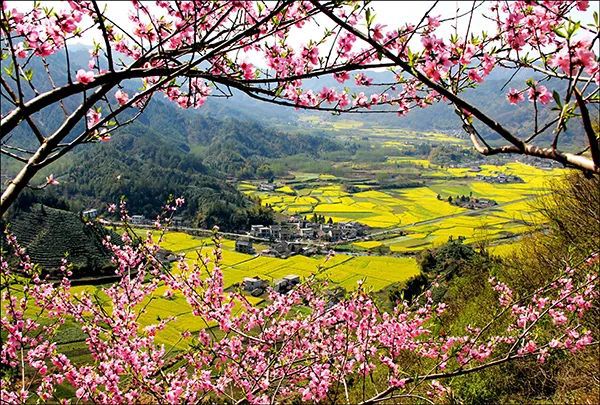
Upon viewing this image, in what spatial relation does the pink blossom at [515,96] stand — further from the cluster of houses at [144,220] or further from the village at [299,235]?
Answer: the cluster of houses at [144,220]

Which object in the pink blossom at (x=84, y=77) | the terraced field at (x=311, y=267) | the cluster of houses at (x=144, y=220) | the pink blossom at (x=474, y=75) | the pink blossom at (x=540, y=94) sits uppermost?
the pink blossom at (x=474, y=75)

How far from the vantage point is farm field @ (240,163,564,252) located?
163 feet

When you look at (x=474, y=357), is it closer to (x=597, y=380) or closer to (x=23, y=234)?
(x=597, y=380)

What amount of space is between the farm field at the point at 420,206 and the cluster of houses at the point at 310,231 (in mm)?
2851

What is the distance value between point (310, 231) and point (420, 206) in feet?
79.1

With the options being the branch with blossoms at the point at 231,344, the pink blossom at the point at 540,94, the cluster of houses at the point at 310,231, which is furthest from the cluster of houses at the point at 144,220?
the pink blossom at the point at 540,94

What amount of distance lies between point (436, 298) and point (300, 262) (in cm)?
1771

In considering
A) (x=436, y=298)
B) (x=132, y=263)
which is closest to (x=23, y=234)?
(x=436, y=298)

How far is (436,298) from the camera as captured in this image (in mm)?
25000

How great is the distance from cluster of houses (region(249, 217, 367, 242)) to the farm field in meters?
2.85

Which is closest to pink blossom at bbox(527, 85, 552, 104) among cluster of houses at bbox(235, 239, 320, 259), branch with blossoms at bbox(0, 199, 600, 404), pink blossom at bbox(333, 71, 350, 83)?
pink blossom at bbox(333, 71, 350, 83)

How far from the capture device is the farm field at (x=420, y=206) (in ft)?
163

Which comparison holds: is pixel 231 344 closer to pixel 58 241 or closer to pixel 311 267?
pixel 311 267

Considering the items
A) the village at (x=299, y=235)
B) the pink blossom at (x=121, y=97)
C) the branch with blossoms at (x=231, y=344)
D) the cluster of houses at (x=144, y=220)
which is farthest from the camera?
the cluster of houses at (x=144, y=220)
